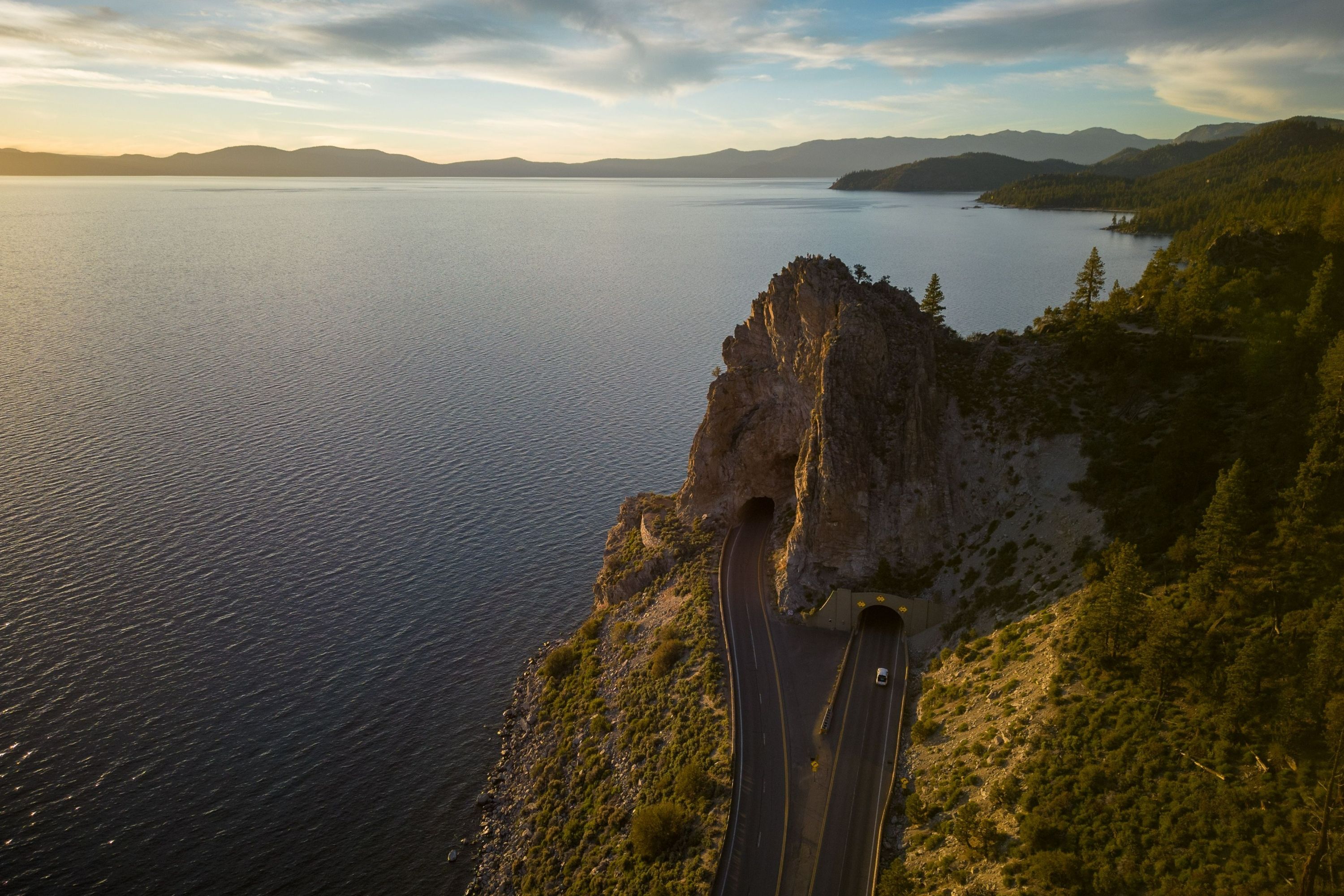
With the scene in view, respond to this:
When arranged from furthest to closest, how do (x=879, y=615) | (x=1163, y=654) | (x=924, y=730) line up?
(x=879, y=615)
(x=924, y=730)
(x=1163, y=654)

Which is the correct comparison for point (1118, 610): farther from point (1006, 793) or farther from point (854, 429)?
point (854, 429)

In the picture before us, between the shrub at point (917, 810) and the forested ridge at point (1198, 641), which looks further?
the shrub at point (917, 810)

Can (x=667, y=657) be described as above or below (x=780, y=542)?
below

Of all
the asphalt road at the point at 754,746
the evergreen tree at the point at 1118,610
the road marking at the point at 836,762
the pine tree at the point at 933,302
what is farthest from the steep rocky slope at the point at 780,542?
the evergreen tree at the point at 1118,610

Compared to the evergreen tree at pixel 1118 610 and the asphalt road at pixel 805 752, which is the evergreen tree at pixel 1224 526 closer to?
the evergreen tree at pixel 1118 610

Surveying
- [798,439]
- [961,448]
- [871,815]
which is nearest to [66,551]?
[798,439]

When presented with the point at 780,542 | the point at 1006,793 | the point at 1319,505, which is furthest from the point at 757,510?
the point at 1319,505

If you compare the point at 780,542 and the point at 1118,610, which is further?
the point at 780,542
